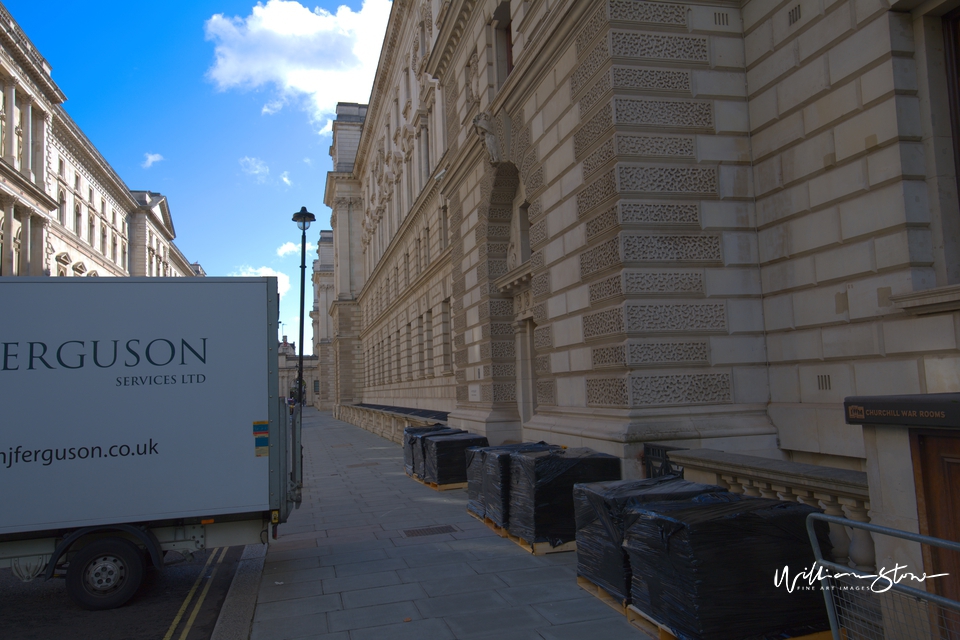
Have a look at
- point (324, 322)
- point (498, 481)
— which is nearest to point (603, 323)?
point (498, 481)

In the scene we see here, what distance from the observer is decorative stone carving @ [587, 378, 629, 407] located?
28.6 ft

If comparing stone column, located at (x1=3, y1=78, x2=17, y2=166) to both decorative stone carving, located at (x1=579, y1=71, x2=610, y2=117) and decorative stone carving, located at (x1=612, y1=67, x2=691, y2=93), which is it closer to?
decorative stone carving, located at (x1=579, y1=71, x2=610, y2=117)

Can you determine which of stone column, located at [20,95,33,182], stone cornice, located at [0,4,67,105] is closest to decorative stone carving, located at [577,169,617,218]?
stone cornice, located at [0,4,67,105]

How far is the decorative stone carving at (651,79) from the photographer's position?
29.5ft

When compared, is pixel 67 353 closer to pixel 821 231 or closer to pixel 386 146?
pixel 821 231

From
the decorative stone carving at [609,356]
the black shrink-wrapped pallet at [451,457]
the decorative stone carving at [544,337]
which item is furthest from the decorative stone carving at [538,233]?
the black shrink-wrapped pallet at [451,457]

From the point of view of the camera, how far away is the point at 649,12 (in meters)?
9.22

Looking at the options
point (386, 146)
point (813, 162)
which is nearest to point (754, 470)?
point (813, 162)

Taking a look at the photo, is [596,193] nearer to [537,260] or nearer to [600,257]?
[600,257]

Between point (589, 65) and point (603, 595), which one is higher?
point (589, 65)

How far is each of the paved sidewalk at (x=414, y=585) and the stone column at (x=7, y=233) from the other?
43.1 m

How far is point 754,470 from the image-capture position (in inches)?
254

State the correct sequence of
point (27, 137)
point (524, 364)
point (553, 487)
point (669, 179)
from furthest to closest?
point (27, 137) → point (524, 364) → point (669, 179) → point (553, 487)

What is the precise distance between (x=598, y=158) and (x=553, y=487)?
14.3 ft
